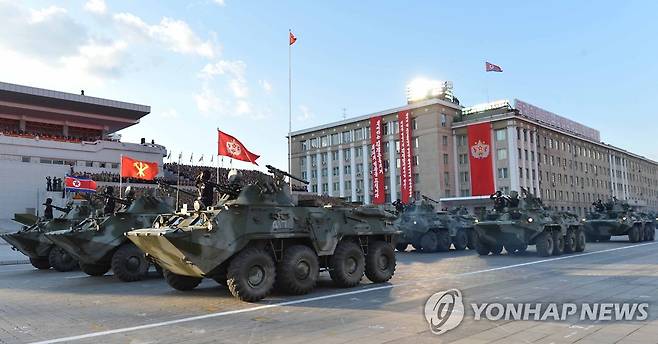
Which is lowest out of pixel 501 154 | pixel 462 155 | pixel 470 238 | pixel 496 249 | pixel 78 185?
pixel 496 249

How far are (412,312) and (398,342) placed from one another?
1.93m

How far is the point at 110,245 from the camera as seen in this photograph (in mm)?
13602

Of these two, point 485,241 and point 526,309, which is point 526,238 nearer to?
point 485,241

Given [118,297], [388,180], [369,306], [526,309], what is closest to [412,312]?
[369,306]

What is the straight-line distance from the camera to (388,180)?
67.4 meters

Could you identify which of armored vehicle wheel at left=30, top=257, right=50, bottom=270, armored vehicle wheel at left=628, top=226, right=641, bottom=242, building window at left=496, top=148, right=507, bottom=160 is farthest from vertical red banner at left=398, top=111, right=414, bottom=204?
armored vehicle wheel at left=30, top=257, right=50, bottom=270

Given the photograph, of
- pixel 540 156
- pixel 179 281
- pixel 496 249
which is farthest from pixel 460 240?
pixel 540 156

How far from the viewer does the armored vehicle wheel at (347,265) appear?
11156 mm

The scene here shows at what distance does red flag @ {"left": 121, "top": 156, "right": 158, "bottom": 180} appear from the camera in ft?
88.5

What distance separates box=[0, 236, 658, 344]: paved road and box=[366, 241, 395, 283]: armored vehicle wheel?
35 cm

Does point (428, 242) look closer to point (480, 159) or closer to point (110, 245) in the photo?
point (110, 245)

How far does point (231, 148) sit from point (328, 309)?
1333 centimetres

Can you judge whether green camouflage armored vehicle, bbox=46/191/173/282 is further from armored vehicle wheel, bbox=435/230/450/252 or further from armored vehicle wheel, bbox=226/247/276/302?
armored vehicle wheel, bbox=435/230/450/252

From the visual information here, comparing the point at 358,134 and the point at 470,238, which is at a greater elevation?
the point at 358,134
